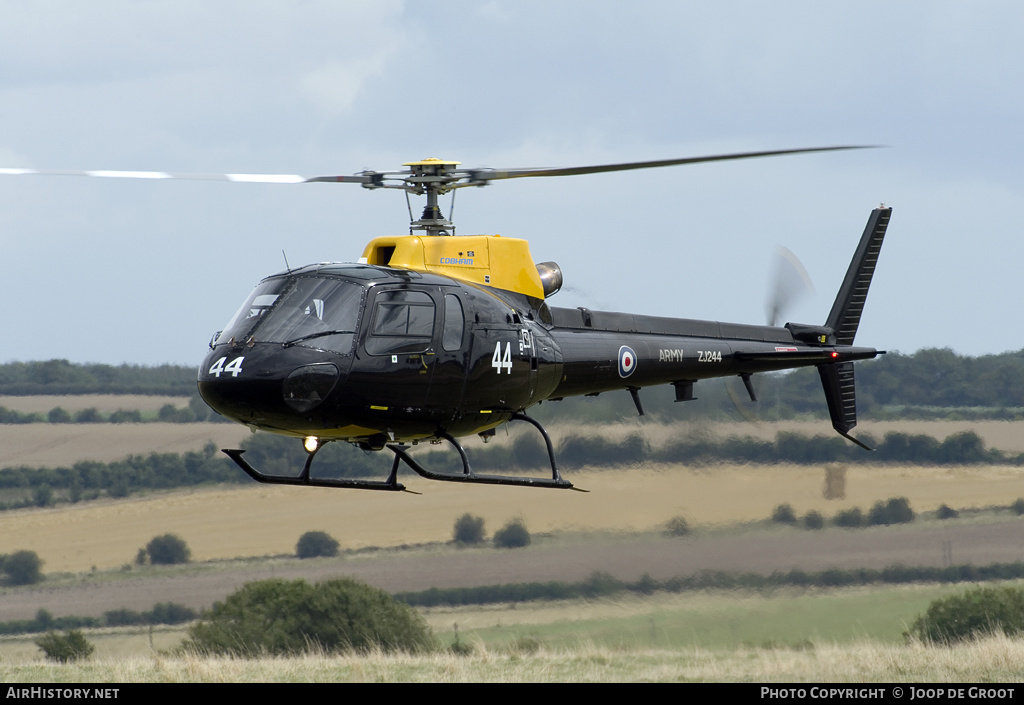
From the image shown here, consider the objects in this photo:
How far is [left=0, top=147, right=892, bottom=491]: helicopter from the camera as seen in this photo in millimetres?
11500

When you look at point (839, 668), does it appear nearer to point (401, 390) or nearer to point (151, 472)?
point (401, 390)

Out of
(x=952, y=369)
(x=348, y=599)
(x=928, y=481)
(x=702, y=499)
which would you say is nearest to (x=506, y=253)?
(x=702, y=499)

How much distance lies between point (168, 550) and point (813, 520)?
2112 cm

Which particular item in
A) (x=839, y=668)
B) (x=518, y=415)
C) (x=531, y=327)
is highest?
(x=531, y=327)

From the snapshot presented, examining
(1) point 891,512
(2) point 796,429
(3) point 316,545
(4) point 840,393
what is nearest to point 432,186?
(4) point 840,393

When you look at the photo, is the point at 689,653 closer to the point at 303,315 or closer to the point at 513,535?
the point at 513,535

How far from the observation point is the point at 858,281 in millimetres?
18406

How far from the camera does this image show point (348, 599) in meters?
34.4

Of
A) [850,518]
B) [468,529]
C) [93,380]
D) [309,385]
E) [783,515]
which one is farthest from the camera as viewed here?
[93,380]

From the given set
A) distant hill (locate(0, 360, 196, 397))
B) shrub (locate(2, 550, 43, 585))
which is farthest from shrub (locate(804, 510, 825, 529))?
shrub (locate(2, 550, 43, 585))

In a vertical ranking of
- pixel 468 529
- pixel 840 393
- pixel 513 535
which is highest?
pixel 840 393

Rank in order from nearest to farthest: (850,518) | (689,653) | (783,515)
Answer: (689,653) → (783,515) → (850,518)

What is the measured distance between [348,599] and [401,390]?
23.6m

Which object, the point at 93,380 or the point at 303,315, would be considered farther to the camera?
the point at 93,380
